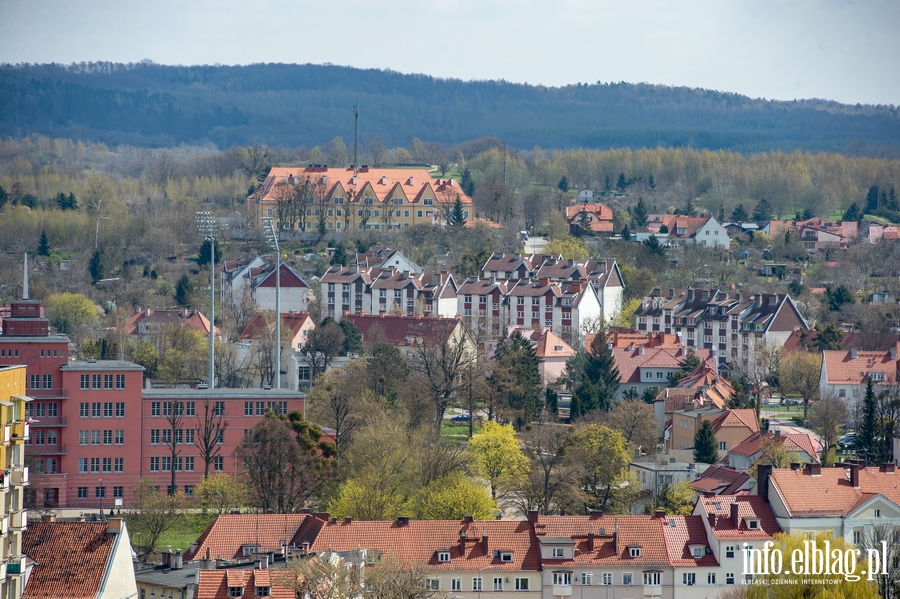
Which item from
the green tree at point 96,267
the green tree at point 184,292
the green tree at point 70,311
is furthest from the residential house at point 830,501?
the green tree at point 96,267

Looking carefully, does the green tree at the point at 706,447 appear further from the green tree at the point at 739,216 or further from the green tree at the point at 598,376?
the green tree at the point at 739,216

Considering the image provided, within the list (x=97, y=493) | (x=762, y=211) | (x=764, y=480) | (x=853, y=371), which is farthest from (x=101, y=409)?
(x=762, y=211)

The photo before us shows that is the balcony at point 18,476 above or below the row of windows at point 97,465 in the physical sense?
above

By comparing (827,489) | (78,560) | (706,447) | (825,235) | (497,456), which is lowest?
(706,447)

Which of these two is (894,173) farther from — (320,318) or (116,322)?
(116,322)

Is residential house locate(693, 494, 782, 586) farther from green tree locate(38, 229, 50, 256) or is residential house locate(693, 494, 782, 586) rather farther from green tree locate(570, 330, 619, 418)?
green tree locate(38, 229, 50, 256)

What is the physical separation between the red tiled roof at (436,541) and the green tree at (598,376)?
27.7 metres

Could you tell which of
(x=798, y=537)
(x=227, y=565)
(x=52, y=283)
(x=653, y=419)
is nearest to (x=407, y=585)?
(x=227, y=565)

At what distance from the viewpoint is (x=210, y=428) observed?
57.9 metres

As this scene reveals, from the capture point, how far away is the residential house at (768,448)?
5688 centimetres

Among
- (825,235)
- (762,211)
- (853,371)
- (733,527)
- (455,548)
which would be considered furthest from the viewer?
(762,211)

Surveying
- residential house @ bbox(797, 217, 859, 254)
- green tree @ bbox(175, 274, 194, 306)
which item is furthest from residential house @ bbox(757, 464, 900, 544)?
residential house @ bbox(797, 217, 859, 254)

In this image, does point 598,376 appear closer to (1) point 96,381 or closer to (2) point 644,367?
(2) point 644,367

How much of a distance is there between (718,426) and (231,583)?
2973 centimetres
